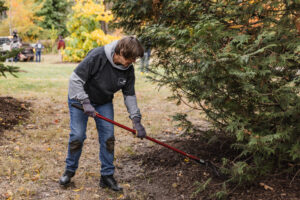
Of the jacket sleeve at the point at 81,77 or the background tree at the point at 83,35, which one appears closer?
the jacket sleeve at the point at 81,77

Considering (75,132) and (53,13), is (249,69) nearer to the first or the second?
(75,132)

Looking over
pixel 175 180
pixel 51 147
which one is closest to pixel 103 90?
pixel 175 180

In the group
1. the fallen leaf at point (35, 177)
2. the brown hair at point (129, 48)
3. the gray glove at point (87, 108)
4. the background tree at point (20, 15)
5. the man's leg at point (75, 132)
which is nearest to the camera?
the brown hair at point (129, 48)

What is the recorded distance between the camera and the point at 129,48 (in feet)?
10.7

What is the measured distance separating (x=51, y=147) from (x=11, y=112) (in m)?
1.85

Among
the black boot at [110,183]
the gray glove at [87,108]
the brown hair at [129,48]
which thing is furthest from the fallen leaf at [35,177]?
the brown hair at [129,48]

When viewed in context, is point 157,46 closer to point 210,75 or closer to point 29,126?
point 210,75

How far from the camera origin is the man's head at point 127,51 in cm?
327

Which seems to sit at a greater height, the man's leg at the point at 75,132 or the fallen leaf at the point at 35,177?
the man's leg at the point at 75,132

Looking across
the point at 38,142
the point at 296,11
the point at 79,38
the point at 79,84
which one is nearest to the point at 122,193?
the point at 79,84

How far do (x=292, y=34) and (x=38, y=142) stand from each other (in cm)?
410

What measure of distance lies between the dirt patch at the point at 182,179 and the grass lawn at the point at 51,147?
1.29 ft

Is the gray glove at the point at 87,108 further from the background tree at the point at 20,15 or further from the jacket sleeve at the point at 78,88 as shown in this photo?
the background tree at the point at 20,15

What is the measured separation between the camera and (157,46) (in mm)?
4254
